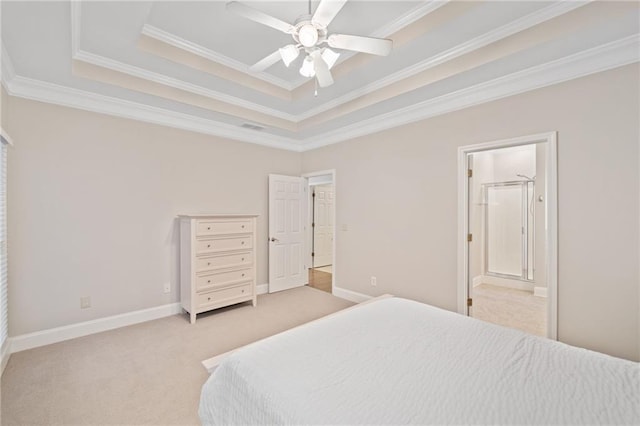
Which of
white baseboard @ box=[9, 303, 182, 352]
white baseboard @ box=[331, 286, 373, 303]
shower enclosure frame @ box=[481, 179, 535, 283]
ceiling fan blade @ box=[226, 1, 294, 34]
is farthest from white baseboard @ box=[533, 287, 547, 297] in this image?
white baseboard @ box=[9, 303, 182, 352]

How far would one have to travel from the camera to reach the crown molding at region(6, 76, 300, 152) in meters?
2.79

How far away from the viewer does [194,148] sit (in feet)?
12.9

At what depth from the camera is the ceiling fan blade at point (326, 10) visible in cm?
159

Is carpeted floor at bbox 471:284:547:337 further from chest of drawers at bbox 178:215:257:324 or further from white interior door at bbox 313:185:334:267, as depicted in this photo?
white interior door at bbox 313:185:334:267

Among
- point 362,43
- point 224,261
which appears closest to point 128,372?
point 224,261

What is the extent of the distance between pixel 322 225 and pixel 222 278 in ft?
12.1

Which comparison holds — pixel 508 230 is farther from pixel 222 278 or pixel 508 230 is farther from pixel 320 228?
pixel 222 278

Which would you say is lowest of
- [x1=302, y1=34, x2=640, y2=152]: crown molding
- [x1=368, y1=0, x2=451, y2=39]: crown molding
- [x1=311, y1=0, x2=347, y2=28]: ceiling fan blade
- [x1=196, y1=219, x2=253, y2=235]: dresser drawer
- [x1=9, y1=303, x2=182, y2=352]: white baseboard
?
[x1=9, y1=303, x2=182, y2=352]: white baseboard

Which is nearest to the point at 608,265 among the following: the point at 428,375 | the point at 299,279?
the point at 428,375

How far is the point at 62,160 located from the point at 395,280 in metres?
4.11

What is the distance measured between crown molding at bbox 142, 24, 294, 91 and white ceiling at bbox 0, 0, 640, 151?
1 centimetres

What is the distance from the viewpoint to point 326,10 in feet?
5.43

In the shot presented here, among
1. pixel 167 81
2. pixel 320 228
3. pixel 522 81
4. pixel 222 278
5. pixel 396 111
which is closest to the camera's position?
pixel 522 81

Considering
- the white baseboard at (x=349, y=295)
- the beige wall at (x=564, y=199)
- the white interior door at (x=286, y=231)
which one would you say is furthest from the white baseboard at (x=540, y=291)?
the white interior door at (x=286, y=231)
